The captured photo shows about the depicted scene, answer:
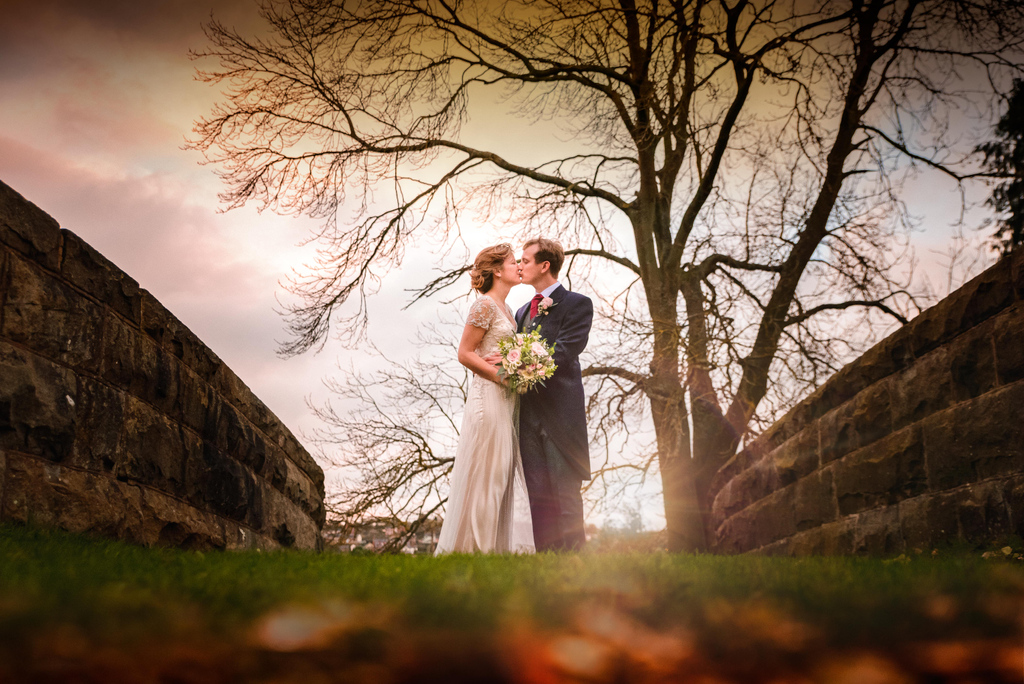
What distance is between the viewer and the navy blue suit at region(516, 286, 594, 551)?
5207 mm

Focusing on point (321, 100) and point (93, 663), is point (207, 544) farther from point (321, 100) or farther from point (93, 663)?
point (321, 100)

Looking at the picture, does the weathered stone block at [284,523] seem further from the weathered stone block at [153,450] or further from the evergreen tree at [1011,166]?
the evergreen tree at [1011,166]

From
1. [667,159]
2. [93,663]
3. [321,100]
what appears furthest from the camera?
[667,159]

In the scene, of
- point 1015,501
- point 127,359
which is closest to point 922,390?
point 1015,501

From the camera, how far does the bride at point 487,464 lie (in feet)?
16.8

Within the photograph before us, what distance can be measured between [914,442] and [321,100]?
9234mm

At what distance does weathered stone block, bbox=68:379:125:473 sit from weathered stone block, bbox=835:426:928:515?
208 inches

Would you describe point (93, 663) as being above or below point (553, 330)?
below

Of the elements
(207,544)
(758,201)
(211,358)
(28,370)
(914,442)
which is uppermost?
(758,201)

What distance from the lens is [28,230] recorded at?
11.2 feet

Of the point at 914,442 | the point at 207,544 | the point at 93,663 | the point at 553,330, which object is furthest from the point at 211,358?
the point at 914,442

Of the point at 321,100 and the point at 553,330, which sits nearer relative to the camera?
the point at 553,330

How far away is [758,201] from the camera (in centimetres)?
1062

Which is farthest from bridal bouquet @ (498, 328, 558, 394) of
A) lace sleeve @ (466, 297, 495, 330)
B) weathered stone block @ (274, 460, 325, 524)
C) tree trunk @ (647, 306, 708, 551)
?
tree trunk @ (647, 306, 708, 551)
